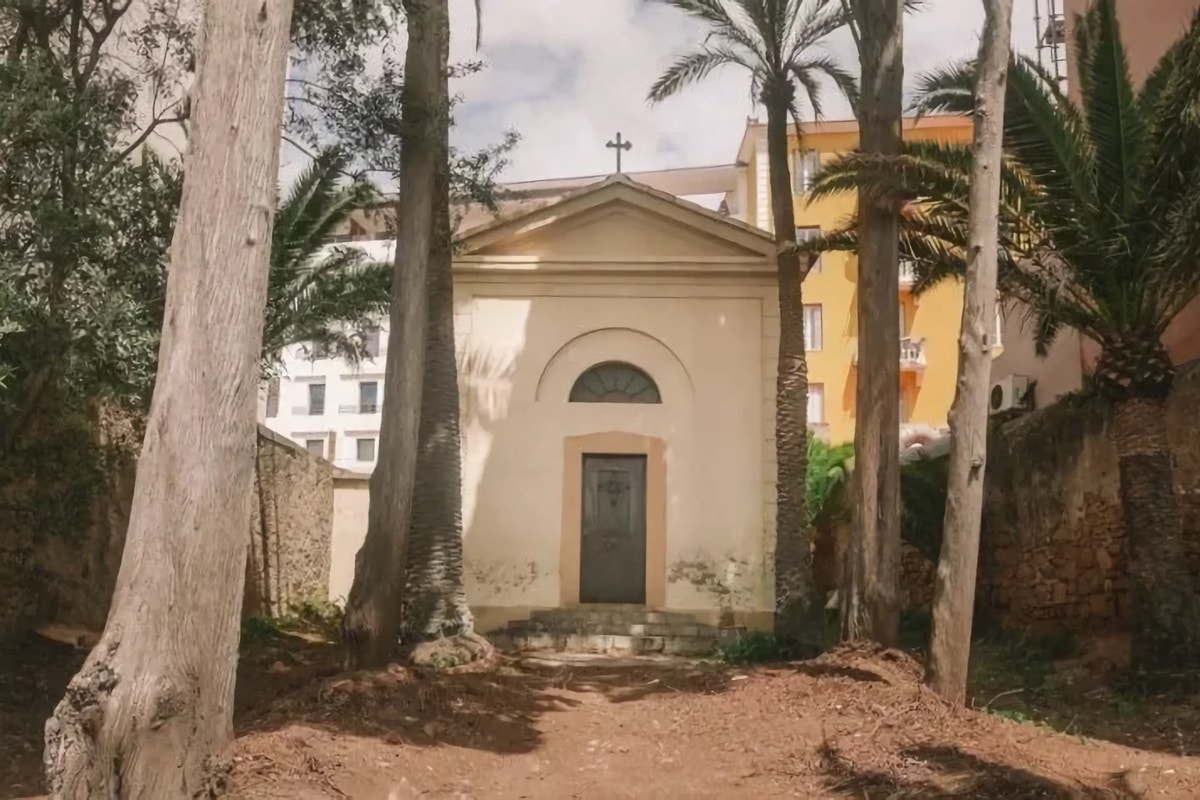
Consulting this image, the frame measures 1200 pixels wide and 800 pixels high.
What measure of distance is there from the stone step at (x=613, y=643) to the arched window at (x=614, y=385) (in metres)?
3.59

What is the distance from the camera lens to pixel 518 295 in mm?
16250

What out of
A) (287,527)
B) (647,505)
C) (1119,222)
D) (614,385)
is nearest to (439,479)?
(647,505)

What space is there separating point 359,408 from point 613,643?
2728cm

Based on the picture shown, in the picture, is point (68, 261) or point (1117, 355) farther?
point (1117, 355)

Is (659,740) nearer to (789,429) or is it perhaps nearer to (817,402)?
(789,429)

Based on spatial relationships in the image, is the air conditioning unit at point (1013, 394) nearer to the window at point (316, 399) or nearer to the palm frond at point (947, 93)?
the palm frond at point (947, 93)

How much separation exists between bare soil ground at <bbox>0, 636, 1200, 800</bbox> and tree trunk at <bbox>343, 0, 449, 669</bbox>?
2.17ft

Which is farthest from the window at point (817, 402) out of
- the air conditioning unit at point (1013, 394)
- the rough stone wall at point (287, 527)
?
the rough stone wall at point (287, 527)

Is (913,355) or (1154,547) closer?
(1154,547)

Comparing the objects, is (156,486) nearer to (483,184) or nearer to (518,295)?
(483,184)

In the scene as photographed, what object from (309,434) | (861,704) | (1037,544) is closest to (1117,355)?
(1037,544)

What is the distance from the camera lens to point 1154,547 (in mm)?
10250

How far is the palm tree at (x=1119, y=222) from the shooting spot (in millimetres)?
10023

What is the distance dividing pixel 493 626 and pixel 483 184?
630 cm
